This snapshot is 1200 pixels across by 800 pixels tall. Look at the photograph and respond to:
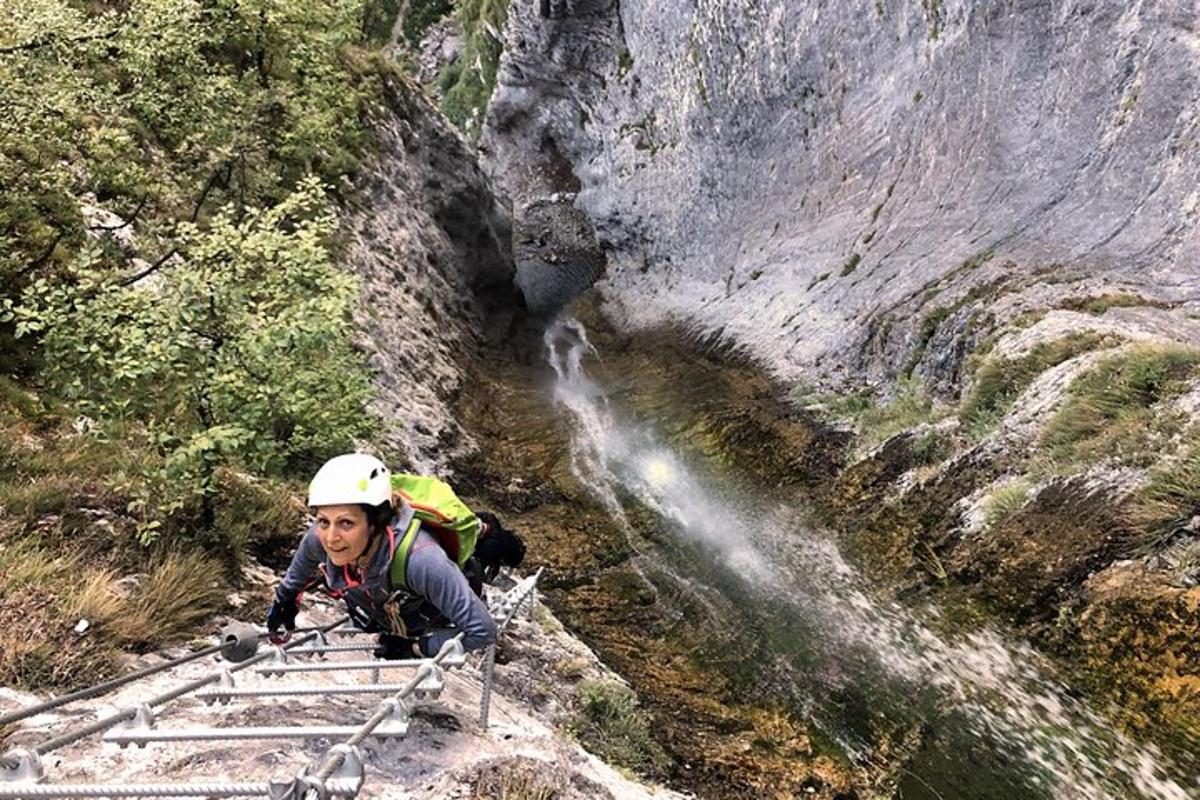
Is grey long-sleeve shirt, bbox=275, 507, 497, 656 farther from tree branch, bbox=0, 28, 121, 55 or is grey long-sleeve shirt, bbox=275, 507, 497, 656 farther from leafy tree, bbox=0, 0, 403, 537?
tree branch, bbox=0, 28, 121, 55

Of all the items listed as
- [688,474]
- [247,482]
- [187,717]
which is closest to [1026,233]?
[688,474]

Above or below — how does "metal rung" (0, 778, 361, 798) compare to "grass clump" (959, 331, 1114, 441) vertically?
below

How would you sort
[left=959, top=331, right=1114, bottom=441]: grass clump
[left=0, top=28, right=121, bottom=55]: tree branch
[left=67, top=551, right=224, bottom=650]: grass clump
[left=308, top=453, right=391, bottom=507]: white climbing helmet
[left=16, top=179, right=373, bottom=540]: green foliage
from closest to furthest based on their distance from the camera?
1. [left=308, top=453, right=391, bottom=507]: white climbing helmet
2. [left=67, top=551, right=224, bottom=650]: grass clump
3. [left=16, top=179, right=373, bottom=540]: green foliage
4. [left=0, top=28, right=121, bottom=55]: tree branch
5. [left=959, top=331, right=1114, bottom=441]: grass clump

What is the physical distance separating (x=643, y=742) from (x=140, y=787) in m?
6.58

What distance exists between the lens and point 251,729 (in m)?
4.38

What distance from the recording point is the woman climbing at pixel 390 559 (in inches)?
196

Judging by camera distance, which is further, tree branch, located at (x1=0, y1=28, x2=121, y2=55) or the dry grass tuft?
tree branch, located at (x1=0, y1=28, x2=121, y2=55)

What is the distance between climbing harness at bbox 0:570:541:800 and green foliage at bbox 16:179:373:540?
222 centimetres

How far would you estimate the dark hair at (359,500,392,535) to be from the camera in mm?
5016

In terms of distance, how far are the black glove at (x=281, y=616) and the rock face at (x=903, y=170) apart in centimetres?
1581

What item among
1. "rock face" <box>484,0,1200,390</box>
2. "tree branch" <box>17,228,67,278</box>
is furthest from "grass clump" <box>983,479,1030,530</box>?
"tree branch" <box>17,228,67,278</box>

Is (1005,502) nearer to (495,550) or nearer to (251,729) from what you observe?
(495,550)

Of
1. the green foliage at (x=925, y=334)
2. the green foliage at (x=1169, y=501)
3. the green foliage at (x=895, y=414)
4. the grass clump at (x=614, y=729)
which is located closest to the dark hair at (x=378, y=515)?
the grass clump at (x=614, y=729)

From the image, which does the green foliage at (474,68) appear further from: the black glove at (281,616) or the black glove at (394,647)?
the black glove at (394,647)
